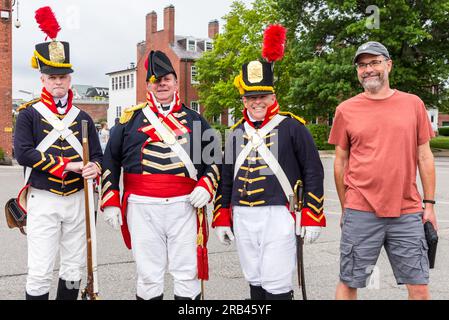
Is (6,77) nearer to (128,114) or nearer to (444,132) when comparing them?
(128,114)

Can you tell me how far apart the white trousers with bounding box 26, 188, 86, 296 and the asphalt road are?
2.87 ft

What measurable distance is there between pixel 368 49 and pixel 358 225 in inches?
45.8

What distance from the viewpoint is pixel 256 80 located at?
3.93 m

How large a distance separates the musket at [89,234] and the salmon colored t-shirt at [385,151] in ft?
5.91

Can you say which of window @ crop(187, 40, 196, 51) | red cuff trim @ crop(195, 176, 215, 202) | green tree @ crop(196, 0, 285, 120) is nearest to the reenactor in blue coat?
red cuff trim @ crop(195, 176, 215, 202)

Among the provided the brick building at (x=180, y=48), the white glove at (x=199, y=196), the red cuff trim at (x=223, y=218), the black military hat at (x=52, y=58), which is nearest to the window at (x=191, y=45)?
the brick building at (x=180, y=48)

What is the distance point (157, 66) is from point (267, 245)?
1480mm

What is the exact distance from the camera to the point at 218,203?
13.2 ft

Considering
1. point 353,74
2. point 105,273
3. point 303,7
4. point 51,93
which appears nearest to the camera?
point 51,93

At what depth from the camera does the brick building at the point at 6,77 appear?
21.6m

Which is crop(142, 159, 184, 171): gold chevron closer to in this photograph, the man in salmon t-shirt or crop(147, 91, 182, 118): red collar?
crop(147, 91, 182, 118): red collar

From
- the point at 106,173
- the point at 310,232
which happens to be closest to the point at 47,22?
the point at 106,173

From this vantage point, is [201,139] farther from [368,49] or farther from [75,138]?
[368,49]

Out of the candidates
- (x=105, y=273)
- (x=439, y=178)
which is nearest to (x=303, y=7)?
(x=439, y=178)
